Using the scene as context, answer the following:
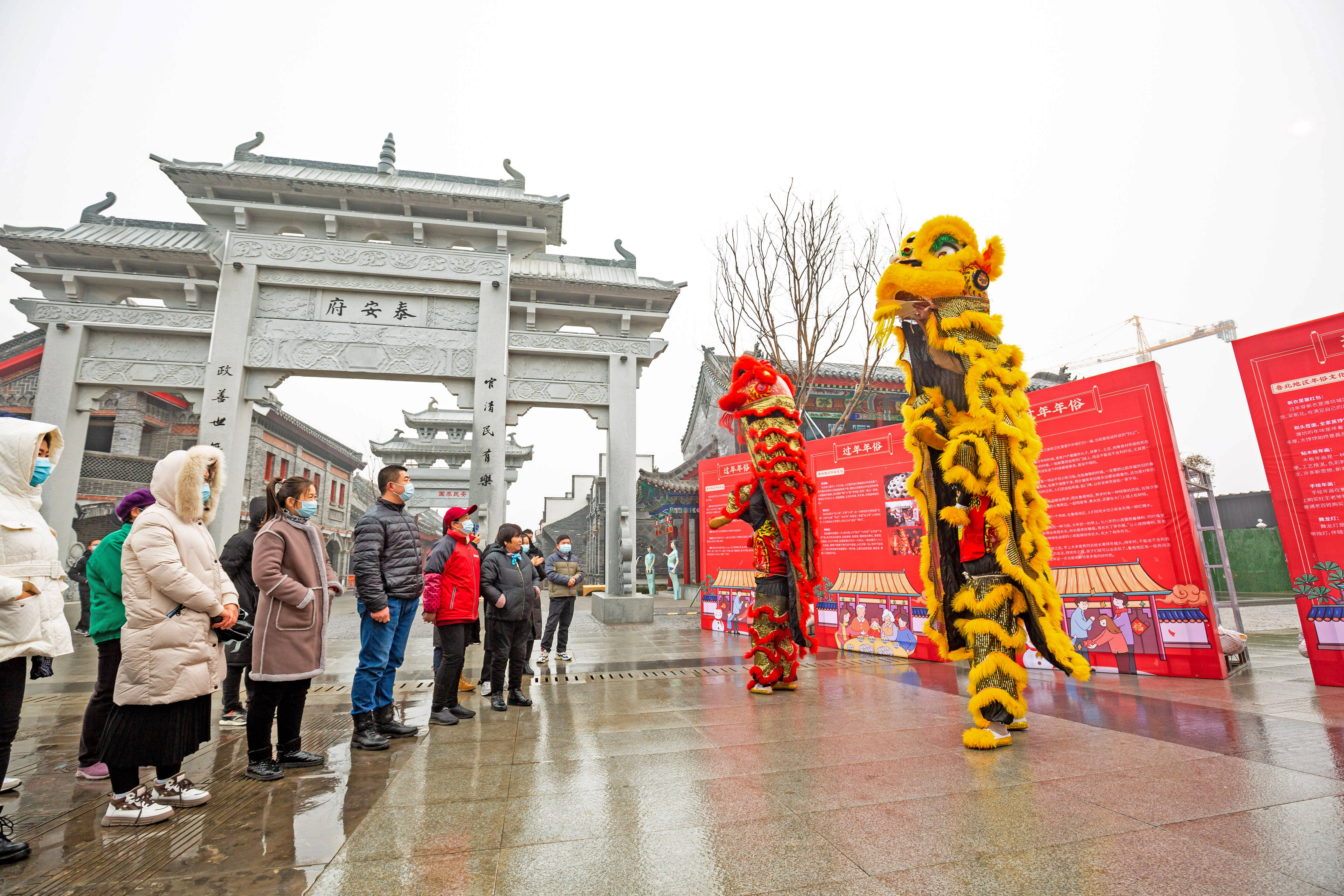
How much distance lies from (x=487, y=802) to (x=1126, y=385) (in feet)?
18.9

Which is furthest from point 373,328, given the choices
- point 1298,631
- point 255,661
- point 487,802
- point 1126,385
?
point 1298,631

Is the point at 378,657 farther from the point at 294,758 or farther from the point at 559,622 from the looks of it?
the point at 559,622

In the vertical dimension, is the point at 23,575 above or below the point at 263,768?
above

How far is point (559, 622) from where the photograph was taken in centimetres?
666

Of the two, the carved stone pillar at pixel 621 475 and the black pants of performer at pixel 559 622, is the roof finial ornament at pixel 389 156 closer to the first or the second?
the carved stone pillar at pixel 621 475

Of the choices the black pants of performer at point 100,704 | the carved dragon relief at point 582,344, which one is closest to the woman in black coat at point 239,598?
the black pants of performer at point 100,704

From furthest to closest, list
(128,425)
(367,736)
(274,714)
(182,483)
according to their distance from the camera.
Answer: (128,425) < (367,736) < (274,714) < (182,483)

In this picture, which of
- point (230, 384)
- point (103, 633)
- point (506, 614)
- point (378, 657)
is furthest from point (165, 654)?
point (230, 384)

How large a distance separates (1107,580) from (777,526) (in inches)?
121

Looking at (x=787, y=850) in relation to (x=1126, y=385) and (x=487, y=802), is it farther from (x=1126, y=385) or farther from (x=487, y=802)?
(x=1126, y=385)

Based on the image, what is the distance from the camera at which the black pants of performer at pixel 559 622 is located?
6.56 metres

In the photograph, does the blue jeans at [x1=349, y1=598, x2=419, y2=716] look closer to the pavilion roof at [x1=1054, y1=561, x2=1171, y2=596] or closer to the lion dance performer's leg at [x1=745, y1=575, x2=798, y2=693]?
the lion dance performer's leg at [x1=745, y1=575, x2=798, y2=693]

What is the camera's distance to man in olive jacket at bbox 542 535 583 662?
20.9 ft

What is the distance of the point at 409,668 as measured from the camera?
253 inches
